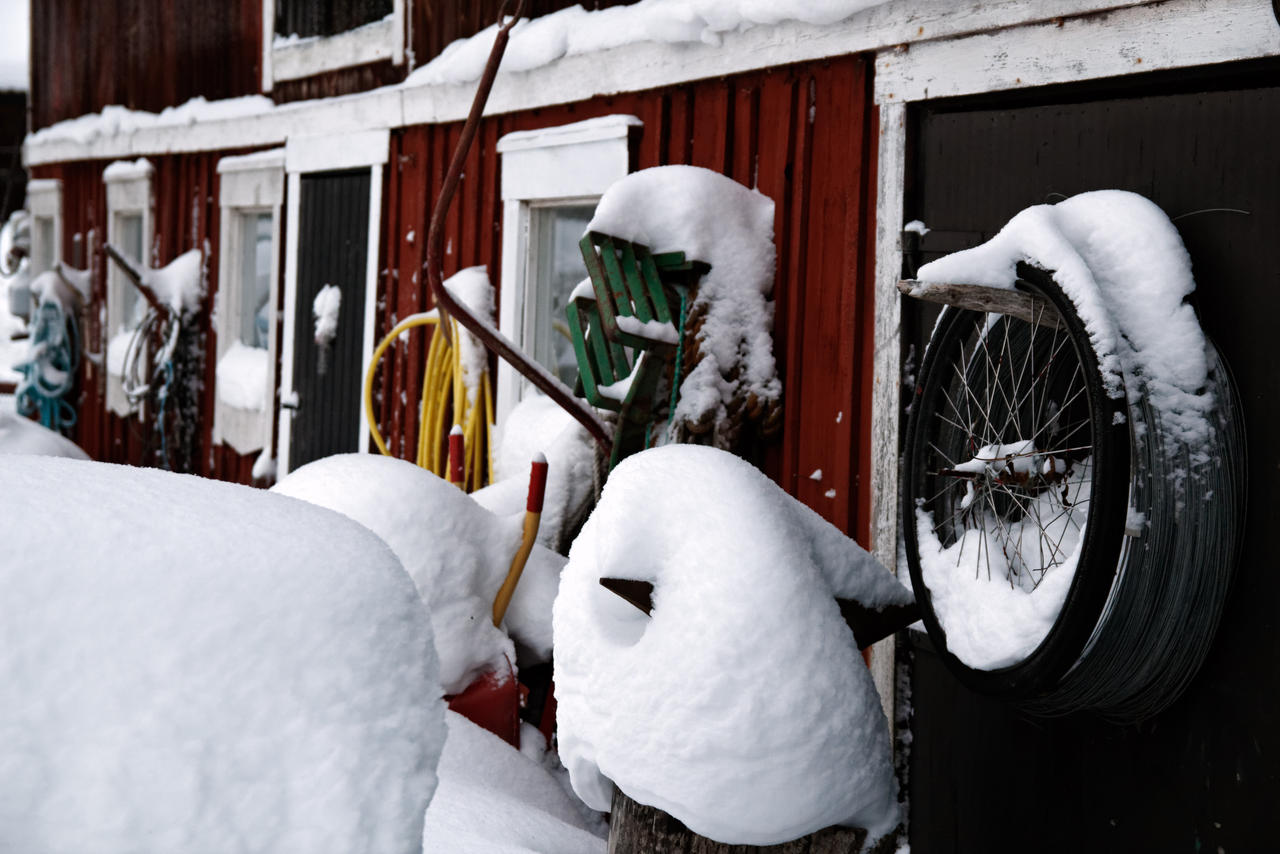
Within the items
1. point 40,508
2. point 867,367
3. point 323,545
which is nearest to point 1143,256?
point 867,367

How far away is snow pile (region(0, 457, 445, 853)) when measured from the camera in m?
1.12

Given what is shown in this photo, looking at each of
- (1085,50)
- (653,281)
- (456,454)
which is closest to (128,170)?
(456,454)

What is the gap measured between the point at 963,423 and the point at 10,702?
8.38ft

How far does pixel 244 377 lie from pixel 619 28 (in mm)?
4232

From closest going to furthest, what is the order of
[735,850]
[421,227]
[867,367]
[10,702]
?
[10,702]
[735,850]
[867,367]
[421,227]

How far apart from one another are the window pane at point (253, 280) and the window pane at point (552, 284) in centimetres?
330

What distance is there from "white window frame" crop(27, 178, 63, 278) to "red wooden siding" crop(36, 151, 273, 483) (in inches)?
3.5

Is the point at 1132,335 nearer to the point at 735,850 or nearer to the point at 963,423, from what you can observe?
the point at 963,423

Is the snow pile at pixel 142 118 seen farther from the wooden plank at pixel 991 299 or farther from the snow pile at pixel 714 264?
the wooden plank at pixel 991 299

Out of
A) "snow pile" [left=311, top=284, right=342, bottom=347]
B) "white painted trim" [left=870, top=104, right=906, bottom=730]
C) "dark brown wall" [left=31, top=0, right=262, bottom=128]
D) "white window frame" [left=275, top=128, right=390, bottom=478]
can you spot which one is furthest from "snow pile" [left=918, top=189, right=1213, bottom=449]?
"dark brown wall" [left=31, top=0, right=262, bottom=128]

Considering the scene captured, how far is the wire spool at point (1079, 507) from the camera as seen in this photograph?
102 inches

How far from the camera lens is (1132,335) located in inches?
104

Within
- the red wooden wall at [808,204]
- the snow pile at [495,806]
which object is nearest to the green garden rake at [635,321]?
the red wooden wall at [808,204]

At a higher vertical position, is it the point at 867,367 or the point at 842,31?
the point at 842,31
